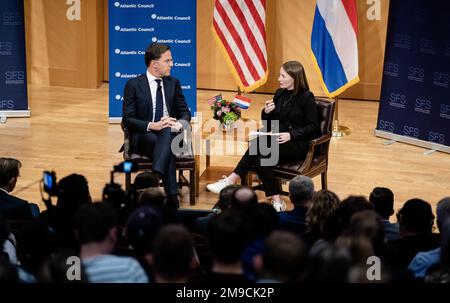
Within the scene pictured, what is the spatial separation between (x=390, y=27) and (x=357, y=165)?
1.98m

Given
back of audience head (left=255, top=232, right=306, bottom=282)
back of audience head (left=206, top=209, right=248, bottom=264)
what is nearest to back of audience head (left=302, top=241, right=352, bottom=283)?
back of audience head (left=255, top=232, right=306, bottom=282)

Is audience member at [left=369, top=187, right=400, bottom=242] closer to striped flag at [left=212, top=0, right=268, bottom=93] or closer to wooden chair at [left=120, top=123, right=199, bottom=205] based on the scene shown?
wooden chair at [left=120, top=123, right=199, bottom=205]

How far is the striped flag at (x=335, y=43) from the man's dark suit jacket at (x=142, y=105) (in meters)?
3.23

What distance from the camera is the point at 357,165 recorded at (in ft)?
30.2

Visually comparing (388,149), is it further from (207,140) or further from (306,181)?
(306,181)

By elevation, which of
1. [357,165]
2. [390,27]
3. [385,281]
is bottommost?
[357,165]

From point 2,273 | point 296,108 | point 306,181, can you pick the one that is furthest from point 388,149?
point 2,273

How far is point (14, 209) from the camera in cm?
586

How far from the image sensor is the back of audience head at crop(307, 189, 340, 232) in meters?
5.21

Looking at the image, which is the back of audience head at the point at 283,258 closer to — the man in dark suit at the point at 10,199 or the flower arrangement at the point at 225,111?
the man in dark suit at the point at 10,199

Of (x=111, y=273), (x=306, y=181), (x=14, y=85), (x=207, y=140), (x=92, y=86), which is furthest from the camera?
(x=92, y=86)

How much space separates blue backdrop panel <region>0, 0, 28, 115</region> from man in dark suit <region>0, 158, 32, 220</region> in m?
4.63

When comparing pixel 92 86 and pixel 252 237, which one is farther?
pixel 92 86

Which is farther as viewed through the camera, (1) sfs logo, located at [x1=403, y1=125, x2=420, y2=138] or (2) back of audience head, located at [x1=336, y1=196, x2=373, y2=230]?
(1) sfs logo, located at [x1=403, y1=125, x2=420, y2=138]
